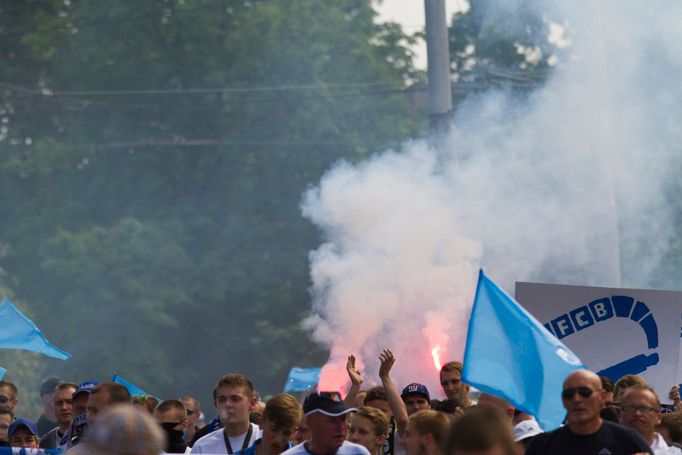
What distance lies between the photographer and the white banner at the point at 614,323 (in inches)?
420

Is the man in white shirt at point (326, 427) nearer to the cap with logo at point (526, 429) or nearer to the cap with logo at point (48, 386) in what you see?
the cap with logo at point (526, 429)

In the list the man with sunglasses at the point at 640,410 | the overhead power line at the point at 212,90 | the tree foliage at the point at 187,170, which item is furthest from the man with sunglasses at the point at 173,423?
the overhead power line at the point at 212,90

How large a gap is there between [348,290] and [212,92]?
607 inches

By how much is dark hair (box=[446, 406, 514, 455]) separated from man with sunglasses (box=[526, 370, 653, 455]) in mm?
2045

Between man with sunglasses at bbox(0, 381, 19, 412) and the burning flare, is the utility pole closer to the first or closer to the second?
the burning flare

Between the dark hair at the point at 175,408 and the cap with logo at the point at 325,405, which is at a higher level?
the dark hair at the point at 175,408

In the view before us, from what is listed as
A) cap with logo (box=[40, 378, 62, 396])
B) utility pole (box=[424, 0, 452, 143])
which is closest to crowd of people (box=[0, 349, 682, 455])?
cap with logo (box=[40, 378, 62, 396])

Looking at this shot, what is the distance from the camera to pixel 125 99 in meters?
32.8

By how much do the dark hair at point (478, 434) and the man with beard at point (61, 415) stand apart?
Answer: 19.5ft

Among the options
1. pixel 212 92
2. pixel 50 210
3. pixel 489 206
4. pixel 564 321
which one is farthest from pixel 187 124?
pixel 564 321

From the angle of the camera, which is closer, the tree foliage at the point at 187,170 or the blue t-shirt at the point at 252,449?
the blue t-shirt at the point at 252,449

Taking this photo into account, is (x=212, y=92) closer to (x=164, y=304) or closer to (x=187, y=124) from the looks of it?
(x=187, y=124)

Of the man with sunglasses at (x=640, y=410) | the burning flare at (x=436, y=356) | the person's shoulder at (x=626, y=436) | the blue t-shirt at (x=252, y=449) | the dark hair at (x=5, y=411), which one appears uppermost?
the burning flare at (x=436, y=356)

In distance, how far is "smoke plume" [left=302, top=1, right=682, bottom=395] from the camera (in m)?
17.3
